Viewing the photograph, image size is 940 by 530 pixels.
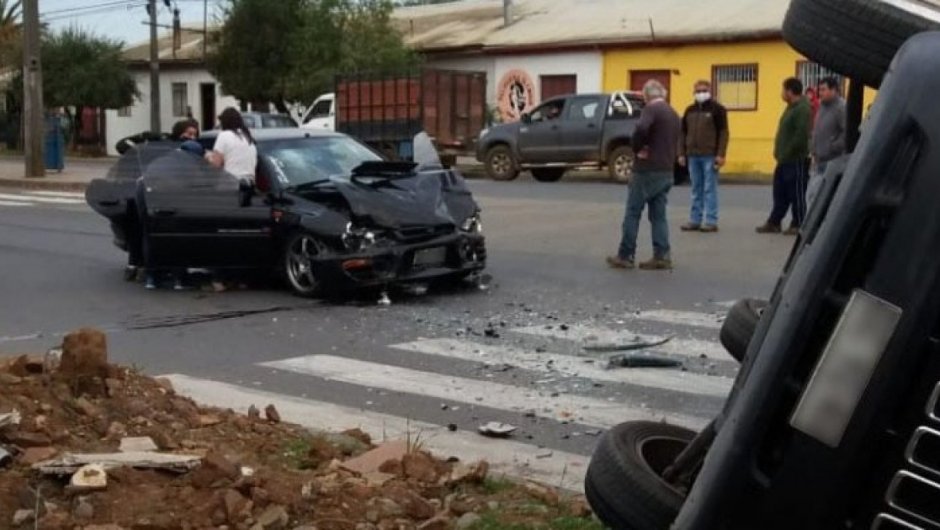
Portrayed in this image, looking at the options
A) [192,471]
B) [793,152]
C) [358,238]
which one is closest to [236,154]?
[358,238]

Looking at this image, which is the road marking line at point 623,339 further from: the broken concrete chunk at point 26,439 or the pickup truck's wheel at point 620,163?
the pickup truck's wheel at point 620,163

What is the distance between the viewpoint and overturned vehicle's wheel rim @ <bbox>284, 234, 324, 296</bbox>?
1207 centimetres

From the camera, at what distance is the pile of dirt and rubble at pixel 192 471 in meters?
5.24

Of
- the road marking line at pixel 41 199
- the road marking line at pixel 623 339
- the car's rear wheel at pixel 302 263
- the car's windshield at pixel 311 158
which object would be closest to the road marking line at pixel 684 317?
the road marking line at pixel 623 339

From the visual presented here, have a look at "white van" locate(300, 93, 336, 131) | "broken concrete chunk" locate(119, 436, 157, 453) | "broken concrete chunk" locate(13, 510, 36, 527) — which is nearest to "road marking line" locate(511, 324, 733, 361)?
"broken concrete chunk" locate(119, 436, 157, 453)

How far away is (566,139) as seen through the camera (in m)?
30.6

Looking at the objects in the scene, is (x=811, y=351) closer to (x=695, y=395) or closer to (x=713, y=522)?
(x=713, y=522)

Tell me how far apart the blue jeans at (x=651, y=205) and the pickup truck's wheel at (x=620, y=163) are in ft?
50.7

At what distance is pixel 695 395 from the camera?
836cm

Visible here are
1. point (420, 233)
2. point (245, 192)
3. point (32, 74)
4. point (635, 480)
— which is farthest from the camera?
point (32, 74)

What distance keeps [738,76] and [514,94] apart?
8.25 metres

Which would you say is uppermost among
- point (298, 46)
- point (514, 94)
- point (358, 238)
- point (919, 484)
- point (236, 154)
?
point (298, 46)

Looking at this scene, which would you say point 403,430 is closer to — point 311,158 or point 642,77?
point 311,158

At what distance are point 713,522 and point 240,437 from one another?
4143 millimetres
